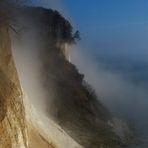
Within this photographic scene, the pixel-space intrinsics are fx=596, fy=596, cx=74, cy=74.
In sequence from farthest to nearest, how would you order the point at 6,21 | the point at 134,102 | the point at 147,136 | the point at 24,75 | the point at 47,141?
the point at 134,102 < the point at 147,136 < the point at 24,75 < the point at 47,141 < the point at 6,21

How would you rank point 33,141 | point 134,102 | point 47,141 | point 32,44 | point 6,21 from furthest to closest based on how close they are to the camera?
point 134,102 < point 32,44 < point 47,141 < point 33,141 < point 6,21

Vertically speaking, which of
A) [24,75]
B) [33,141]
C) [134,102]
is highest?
[134,102]

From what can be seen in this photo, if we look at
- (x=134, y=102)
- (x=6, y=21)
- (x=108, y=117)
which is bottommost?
(x=6, y=21)

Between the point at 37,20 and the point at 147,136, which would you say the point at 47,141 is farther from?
the point at 37,20

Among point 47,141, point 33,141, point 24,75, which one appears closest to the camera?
point 33,141

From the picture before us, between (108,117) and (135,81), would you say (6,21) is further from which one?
(135,81)

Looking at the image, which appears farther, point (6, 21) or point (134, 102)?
point (134, 102)

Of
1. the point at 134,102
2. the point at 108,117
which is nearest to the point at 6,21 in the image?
the point at 108,117

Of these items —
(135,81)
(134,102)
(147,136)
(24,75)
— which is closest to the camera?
(24,75)

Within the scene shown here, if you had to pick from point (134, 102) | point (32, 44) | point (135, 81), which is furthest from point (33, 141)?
point (135, 81)

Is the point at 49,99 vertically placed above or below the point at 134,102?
below
